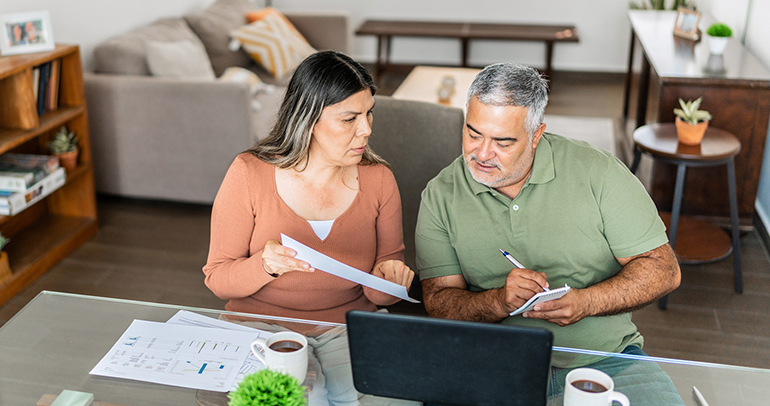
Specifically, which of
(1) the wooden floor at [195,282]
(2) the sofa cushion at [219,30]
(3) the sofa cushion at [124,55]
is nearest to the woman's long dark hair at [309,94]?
(1) the wooden floor at [195,282]

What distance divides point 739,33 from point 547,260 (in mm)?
3071

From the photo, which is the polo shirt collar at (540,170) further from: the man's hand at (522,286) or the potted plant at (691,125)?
the potted plant at (691,125)

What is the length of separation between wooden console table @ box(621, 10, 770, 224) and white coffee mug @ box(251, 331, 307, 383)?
236 cm

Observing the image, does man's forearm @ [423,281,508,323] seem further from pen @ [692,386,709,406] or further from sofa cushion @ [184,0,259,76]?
sofa cushion @ [184,0,259,76]

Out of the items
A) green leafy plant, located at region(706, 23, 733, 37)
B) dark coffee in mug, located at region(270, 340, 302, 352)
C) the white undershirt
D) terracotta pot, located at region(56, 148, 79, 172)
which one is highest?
green leafy plant, located at region(706, 23, 733, 37)

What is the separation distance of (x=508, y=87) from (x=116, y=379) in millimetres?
938

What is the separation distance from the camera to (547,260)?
4.96 ft

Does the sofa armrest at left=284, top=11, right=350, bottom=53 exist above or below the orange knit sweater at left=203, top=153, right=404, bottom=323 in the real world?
above

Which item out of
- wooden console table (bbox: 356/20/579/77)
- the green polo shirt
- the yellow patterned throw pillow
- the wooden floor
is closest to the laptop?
the green polo shirt

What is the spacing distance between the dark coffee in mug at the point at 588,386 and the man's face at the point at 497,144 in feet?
1.76

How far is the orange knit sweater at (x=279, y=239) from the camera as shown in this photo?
1553 millimetres

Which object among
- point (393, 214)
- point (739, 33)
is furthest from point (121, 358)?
point (739, 33)

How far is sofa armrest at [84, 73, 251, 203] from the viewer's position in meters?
3.16

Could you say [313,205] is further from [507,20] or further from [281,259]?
[507,20]
